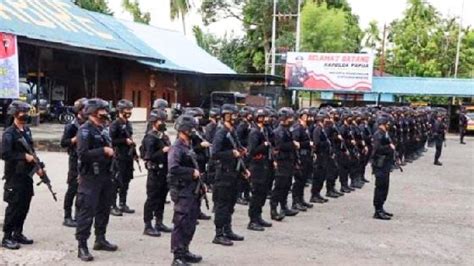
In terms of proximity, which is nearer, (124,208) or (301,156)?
(124,208)

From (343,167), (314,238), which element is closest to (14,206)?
(314,238)

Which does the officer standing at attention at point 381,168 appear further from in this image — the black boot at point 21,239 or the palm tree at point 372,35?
the palm tree at point 372,35

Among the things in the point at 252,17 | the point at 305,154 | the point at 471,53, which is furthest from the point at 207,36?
the point at 305,154

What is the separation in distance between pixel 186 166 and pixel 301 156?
4542 mm

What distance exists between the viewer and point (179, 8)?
5494cm

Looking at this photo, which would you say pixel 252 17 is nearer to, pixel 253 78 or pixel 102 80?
pixel 253 78

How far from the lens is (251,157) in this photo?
9.06 metres

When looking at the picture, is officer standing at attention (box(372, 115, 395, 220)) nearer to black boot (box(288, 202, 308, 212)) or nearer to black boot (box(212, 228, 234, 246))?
black boot (box(288, 202, 308, 212))

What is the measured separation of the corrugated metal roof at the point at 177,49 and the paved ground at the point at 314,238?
2423 cm

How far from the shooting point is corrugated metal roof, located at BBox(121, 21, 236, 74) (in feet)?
123

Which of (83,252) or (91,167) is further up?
(91,167)

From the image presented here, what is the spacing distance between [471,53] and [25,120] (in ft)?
171

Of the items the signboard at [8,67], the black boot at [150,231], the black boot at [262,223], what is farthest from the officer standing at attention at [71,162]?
the signboard at [8,67]

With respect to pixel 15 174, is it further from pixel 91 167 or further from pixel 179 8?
pixel 179 8
